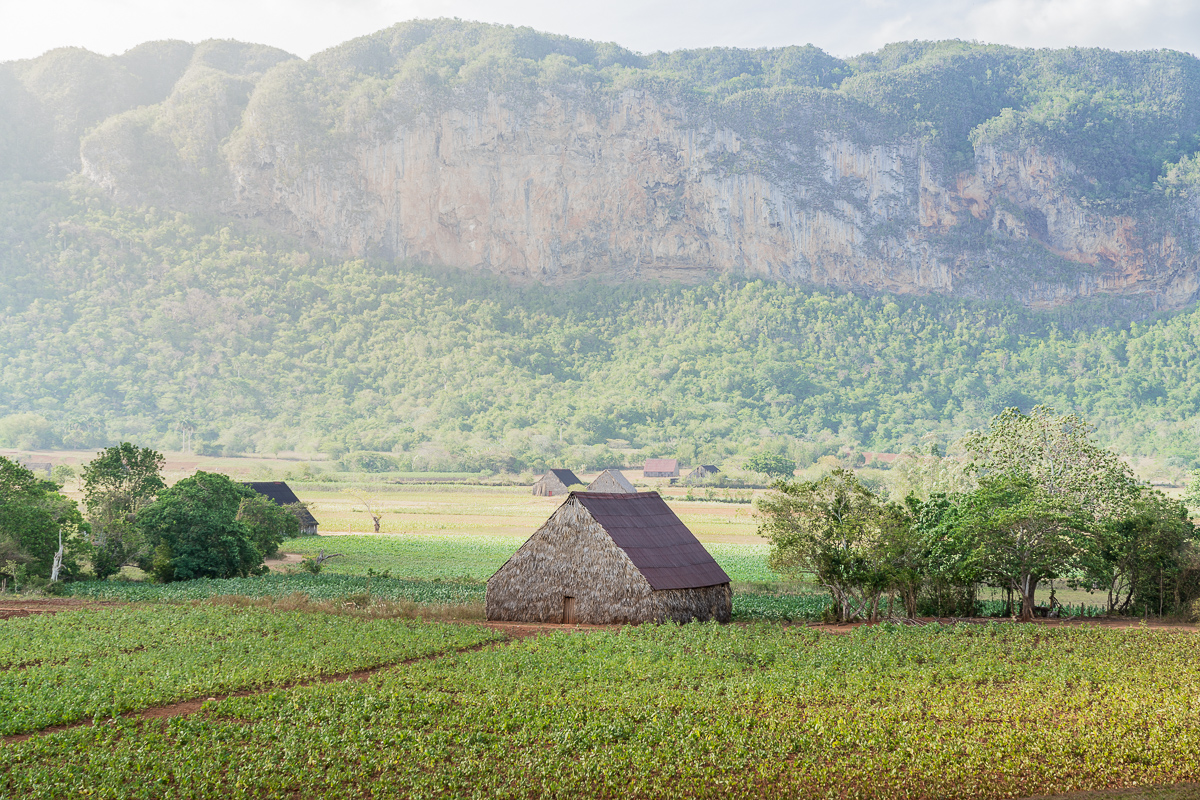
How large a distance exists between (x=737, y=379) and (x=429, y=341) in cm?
4965

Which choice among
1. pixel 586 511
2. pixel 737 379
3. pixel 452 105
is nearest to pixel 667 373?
pixel 737 379

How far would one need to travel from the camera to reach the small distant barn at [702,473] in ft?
318

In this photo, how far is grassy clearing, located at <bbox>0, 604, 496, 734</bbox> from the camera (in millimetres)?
15922

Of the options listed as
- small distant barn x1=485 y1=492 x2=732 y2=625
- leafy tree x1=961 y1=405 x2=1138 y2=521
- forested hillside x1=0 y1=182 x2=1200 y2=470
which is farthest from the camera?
forested hillside x1=0 y1=182 x2=1200 y2=470

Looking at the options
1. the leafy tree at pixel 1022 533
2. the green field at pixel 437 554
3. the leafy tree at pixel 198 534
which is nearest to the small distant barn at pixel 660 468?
the green field at pixel 437 554

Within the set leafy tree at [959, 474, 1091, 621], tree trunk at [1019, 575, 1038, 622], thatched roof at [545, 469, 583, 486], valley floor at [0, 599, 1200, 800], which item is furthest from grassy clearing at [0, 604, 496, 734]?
thatched roof at [545, 469, 583, 486]

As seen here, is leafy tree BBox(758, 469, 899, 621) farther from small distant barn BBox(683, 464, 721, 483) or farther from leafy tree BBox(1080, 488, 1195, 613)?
small distant barn BBox(683, 464, 721, 483)

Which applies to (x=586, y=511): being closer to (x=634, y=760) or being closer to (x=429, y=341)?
(x=634, y=760)

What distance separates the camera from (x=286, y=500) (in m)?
59.5

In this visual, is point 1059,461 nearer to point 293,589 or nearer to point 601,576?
point 601,576

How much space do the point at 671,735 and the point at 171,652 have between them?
1273 centimetres

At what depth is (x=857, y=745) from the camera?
13.2m

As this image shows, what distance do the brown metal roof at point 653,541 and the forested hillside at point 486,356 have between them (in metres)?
83.4

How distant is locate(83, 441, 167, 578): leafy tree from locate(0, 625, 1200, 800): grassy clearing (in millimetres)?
24925
